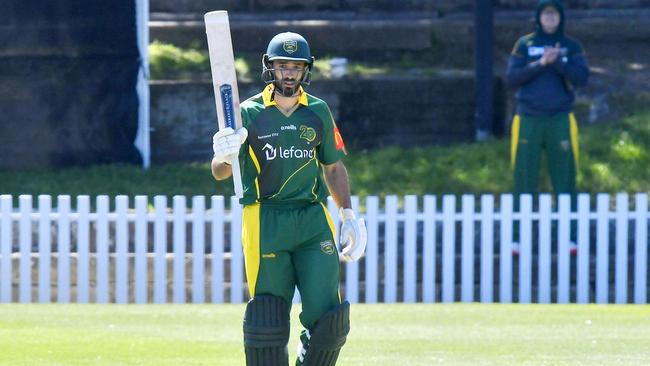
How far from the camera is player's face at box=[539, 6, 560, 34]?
12.1 m

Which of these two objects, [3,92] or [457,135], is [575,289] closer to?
[457,135]

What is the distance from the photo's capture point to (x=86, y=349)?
8688 mm

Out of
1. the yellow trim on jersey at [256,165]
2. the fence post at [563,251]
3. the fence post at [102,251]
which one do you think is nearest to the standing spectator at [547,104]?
the fence post at [563,251]

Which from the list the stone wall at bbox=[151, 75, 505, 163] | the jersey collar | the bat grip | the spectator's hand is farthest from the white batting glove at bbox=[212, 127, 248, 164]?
the stone wall at bbox=[151, 75, 505, 163]

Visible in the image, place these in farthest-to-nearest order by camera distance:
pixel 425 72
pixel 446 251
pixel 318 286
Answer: pixel 425 72
pixel 446 251
pixel 318 286

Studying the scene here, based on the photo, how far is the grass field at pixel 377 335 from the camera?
835 centimetres

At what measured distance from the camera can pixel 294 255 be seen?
22.9 feet

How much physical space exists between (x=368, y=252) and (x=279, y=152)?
16.2 feet

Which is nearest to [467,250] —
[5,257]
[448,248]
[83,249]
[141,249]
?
[448,248]

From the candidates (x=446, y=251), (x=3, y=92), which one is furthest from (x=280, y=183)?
(x=3, y=92)

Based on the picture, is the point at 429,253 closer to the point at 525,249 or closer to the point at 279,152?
the point at 525,249

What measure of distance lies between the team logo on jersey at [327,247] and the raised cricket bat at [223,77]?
44 centimetres

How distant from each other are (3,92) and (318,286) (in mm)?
8614

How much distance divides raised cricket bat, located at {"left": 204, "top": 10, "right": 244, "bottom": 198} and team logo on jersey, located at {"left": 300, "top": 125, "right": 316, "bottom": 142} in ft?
1.02
